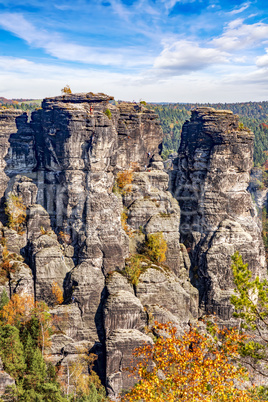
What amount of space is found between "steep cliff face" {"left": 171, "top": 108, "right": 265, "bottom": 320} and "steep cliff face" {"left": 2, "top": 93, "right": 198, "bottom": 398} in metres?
2.77

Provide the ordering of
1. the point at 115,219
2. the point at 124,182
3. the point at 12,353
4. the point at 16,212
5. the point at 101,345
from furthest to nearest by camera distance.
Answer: the point at 124,182 → the point at 16,212 → the point at 115,219 → the point at 101,345 → the point at 12,353

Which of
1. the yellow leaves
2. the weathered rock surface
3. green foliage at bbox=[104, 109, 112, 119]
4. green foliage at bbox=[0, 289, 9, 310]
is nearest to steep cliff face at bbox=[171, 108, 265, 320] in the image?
green foliage at bbox=[104, 109, 112, 119]

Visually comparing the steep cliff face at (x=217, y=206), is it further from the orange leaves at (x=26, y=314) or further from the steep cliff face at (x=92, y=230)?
the orange leaves at (x=26, y=314)

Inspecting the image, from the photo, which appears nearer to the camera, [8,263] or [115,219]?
[8,263]

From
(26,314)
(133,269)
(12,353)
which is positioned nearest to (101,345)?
(26,314)

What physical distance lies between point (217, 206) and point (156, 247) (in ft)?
37.3

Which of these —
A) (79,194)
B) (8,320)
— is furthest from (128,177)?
(8,320)

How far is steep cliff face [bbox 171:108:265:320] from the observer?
58.2 meters

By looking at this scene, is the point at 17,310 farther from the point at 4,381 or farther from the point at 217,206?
the point at 217,206

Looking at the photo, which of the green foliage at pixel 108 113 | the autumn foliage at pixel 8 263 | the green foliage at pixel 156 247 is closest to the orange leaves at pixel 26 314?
the autumn foliage at pixel 8 263

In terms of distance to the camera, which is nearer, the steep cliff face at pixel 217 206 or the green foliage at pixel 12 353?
the green foliage at pixel 12 353

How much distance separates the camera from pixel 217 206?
6006 cm

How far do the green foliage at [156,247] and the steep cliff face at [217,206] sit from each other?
670 centimetres

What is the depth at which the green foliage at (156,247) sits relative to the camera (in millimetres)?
55625
